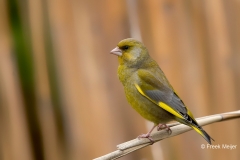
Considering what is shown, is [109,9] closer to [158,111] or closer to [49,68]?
[49,68]

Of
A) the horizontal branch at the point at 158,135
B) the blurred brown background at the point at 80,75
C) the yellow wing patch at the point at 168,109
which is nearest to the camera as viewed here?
the horizontal branch at the point at 158,135

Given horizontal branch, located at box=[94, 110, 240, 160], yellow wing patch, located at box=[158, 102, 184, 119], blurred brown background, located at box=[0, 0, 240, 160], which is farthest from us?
blurred brown background, located at box=[0, 0, 240, 160]

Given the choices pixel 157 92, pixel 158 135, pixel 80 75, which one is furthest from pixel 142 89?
pixel 80 75

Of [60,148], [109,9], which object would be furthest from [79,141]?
[109,9]

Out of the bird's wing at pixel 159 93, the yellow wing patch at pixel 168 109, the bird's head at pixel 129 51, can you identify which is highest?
the bird's head at pixel 129 51

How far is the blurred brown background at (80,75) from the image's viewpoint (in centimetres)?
235

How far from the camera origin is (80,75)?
2379 mm

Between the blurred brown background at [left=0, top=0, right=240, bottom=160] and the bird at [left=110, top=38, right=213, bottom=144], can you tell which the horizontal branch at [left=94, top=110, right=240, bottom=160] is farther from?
the blurred brown background at [left=0, top=0, right=240, bottom=160]

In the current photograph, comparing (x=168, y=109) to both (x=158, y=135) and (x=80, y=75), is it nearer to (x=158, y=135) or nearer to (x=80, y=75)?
(x=158, y=135)

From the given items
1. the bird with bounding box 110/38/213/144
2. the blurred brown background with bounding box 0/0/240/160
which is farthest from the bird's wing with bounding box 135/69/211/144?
the blurred brown background with bounding box 0/0/240/160

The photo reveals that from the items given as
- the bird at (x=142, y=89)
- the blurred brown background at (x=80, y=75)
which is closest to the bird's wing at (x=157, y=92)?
the bird at (x=142, y=89)

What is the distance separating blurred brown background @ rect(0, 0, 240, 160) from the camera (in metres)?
2.35

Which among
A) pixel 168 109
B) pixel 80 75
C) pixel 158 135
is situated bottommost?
pixel 158 135

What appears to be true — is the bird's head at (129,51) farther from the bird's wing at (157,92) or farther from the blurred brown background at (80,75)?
the blurred brown background at (80,75)
